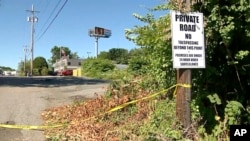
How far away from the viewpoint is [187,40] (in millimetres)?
6070

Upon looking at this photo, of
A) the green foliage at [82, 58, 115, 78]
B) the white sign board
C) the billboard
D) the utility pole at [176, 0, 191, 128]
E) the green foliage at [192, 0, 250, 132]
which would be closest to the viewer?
the white sign board

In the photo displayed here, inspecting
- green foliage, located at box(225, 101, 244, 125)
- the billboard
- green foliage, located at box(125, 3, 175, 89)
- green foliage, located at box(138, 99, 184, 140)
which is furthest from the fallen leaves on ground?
the billboard

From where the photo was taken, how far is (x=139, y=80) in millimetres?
11336

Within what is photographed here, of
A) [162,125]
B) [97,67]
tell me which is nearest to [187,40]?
[162,125]

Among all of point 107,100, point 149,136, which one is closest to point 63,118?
point 107,100

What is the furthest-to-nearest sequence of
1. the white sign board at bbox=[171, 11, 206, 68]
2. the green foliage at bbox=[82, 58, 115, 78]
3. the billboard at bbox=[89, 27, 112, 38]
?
the billboard at bbox=[89, 27, 112, 38]
the green foliage at bbox=[82, 58, 115, 78]
the white sign board at bbox=[171, 11, 206, 68]

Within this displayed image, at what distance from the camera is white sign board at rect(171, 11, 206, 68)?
19.6 feet

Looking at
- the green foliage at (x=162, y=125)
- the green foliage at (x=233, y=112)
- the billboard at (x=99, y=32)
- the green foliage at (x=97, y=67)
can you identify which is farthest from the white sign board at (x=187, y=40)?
the billboard at (x=99, y=32)

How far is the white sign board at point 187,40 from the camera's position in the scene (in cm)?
596

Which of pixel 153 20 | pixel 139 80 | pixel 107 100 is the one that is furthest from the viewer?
pixel 139 80

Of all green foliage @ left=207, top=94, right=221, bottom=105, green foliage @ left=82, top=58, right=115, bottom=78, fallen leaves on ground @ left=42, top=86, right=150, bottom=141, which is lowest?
fallen leaves on ground @ left=42, top=86, right=150, bottom=141

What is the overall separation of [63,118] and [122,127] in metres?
2.29

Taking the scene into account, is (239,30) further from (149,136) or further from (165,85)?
(165,85)

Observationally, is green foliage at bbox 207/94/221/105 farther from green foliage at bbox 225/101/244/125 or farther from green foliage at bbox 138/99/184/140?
green foliage at bbox 138/99/184/140
